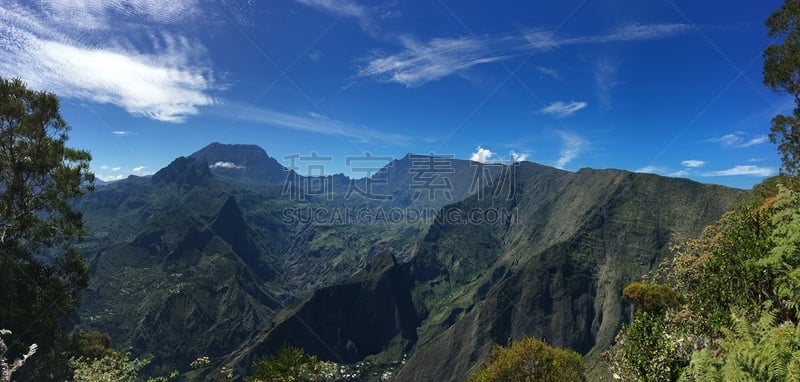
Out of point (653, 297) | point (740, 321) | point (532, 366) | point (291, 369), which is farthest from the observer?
point (532, 366)

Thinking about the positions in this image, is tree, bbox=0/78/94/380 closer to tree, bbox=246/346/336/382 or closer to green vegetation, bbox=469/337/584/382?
tree, bbox=246/346/336/382

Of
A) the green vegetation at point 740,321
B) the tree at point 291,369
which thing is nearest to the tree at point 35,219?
the tree at point 291,369

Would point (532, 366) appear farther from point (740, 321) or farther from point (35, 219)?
point (35, 219)

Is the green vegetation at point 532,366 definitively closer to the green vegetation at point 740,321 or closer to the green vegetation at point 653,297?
the green vegetation at point 740,321

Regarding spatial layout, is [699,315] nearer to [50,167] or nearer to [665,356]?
[665,356]

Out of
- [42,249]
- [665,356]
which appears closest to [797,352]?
[665,356]

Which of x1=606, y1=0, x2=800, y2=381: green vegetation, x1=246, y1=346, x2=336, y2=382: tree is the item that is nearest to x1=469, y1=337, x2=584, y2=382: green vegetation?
x1=606, y1=0, x2=800, y2=381: green vegetation

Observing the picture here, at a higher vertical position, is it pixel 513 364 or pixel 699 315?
pixel 699 315

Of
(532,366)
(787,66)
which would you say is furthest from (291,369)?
(787,66)

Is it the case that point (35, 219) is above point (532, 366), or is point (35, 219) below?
above
